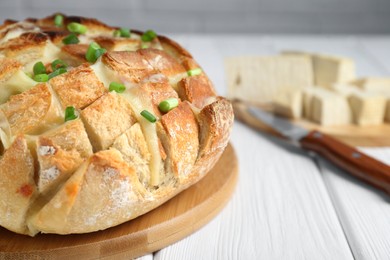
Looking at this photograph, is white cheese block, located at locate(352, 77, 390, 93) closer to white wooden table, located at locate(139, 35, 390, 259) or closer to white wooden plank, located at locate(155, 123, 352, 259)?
white wooden table, located at locate(139, 35, 390, 259)

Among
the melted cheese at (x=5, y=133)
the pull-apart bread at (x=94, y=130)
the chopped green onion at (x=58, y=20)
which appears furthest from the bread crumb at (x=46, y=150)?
the chopped green onion at (x=58, y=20)

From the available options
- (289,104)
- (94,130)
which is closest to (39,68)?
(94,130)

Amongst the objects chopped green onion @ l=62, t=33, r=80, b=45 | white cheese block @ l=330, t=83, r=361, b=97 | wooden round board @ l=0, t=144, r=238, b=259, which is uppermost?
chopped green onion @ l=62, t=33, r=80, b=45

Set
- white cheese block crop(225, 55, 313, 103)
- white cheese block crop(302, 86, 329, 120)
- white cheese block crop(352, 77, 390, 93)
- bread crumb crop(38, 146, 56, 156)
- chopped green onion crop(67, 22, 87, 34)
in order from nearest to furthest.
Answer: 1. bread crumb crop(38, 146, 56, 156)
2. chopped green onion crop(67, 22, 87, 34)
3. white cheese block crop(302, 86, 329, 120)
4. white cheese block crop(352, 77, 390, 93)
5. white cheese block crop(225, 55, 313, 103)

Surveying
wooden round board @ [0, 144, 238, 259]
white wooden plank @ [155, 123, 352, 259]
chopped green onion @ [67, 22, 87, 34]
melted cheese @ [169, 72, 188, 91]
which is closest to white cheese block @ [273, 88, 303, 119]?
white wooden plank @ [155, 123, 352, 259]

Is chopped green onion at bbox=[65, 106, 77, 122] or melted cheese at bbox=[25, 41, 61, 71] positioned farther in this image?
melted cheese at bbox=[25, 41, 61, 71]

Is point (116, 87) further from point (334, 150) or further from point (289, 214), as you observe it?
point (334, 150)
